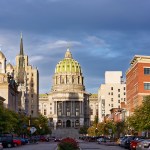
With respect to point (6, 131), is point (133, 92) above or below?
above

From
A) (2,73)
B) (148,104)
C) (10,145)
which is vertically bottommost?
(10,145)

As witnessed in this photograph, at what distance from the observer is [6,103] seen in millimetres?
161875

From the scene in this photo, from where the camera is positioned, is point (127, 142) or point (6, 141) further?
point (6, 141)

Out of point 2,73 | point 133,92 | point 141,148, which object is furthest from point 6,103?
point 141,148

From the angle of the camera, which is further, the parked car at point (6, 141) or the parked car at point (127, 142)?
the parked car at point (6, 141)

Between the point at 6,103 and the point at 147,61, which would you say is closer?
the point at 147,61

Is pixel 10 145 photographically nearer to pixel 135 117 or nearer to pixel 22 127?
pixel 135 117

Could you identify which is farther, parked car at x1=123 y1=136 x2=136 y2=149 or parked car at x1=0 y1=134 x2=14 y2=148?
parked car at x1=0 y1=134 x2=14 y2=148

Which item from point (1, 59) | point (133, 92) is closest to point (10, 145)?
point (133, 92)

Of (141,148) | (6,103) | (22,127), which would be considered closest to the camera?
(141,148)

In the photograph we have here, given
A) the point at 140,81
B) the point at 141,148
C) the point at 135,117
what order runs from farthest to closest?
the point at 140,81 → the point at 135,117 → the point at 141,148

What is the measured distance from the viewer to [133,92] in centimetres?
15112

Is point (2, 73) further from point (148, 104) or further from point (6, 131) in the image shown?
point (148, 104)

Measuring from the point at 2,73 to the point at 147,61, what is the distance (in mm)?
46659
